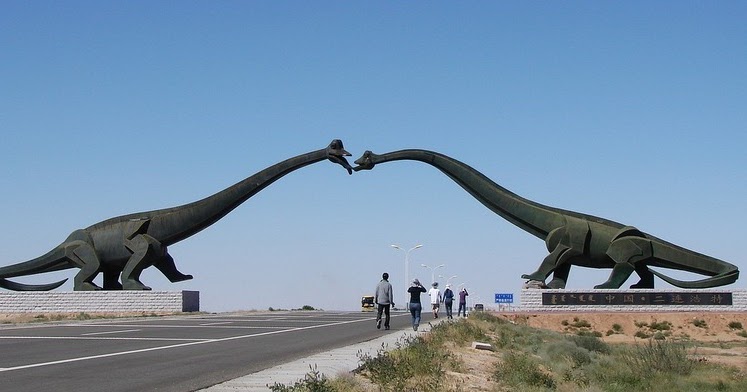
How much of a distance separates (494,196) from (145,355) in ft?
87.0

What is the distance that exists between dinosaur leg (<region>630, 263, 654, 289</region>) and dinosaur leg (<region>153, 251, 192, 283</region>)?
20.5m

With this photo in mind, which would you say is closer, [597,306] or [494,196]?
[597,306]

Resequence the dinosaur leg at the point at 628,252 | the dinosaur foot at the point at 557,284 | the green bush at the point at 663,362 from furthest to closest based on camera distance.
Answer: the dinosaur foot at the point at 557,284 < the dinosaur leg at the point at 628,252 < the green bush at the point at 663,362

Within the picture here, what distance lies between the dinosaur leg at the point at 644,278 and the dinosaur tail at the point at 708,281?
28 centimetres

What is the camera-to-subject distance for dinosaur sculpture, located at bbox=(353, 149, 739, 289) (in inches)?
1495

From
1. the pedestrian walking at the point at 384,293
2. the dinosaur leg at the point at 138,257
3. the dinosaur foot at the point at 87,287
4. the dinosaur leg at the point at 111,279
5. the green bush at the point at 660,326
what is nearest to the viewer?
the pedestrian walking at the point at 384,293

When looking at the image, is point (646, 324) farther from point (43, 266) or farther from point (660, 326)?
point (43, 266)

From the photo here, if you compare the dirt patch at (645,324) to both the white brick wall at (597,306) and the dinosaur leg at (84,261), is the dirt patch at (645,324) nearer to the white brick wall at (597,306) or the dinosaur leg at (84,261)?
the white brick wall at (597,306)

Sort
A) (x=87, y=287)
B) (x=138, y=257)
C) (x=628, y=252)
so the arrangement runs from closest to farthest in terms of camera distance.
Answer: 1. (x=628, y=252)
2. (x=138, y=257)
3. (x=87, y=287)

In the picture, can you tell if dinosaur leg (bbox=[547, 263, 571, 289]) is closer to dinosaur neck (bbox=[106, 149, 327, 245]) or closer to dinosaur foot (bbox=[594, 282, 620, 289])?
dinosaur foot (bbox=[594, 282, 620, 289])

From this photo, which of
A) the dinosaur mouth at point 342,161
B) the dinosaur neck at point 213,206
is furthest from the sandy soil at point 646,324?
the dinosaur neck at point 213,206

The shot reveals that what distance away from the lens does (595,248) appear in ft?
126

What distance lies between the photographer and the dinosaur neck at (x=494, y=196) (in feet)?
129

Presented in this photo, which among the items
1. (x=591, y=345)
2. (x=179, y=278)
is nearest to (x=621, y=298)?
(x=591, y=345)
